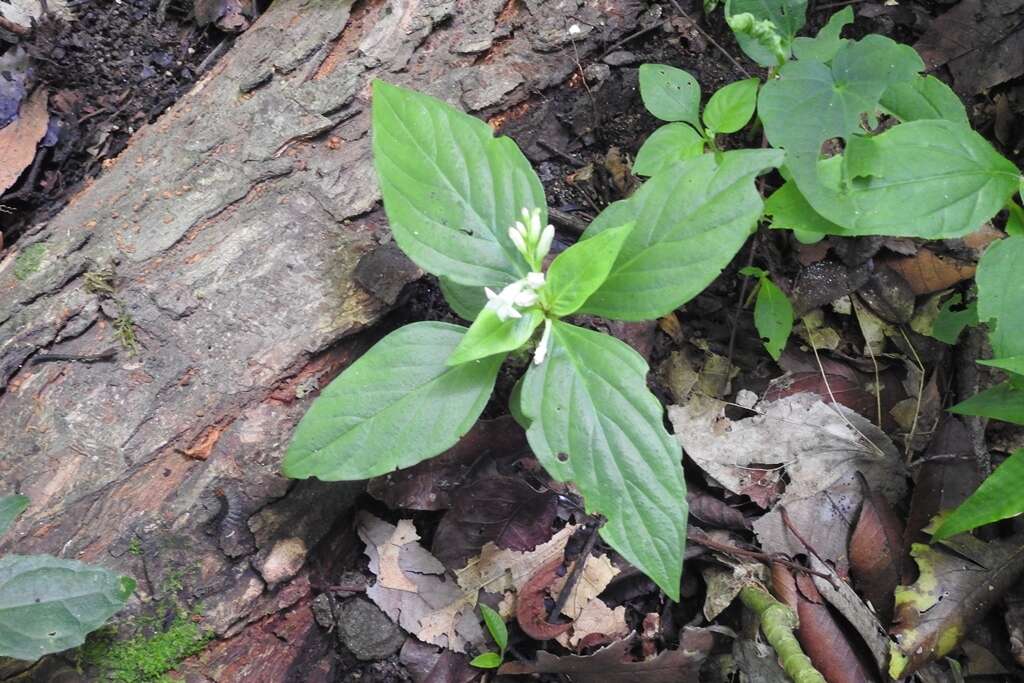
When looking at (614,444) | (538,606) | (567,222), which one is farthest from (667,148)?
(538,606)

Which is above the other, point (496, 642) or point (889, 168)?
point (889, 168)

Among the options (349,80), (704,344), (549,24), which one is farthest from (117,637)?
(549,24)

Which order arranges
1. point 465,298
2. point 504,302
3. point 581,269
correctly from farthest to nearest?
point 465,298 → point 581,269 → point 504,302

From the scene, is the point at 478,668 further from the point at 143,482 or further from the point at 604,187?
the point at 604,187

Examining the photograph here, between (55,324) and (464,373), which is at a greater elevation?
(55,324)

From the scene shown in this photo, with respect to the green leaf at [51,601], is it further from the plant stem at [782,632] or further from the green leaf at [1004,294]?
the green leaf at [1004,294]

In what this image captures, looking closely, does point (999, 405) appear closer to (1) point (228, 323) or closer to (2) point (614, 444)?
(2) point (614, 444)

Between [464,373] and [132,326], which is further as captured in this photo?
[132,326]
